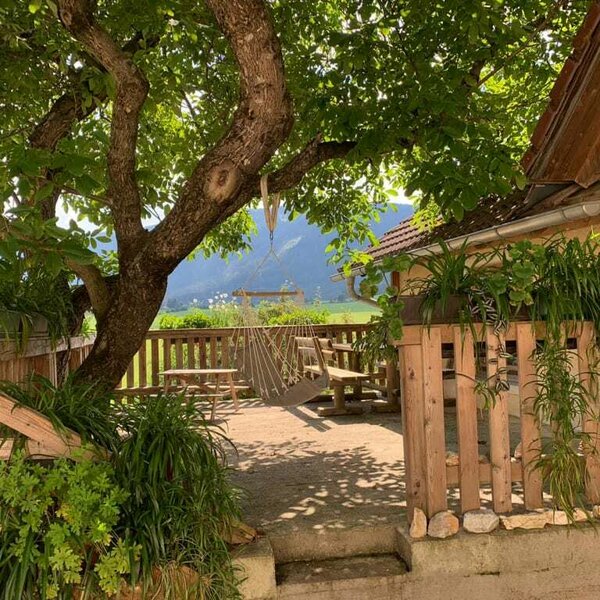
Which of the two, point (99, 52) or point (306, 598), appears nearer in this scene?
point (306, 598)

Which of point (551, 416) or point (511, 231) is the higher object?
point (511, 231)

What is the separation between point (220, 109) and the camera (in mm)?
6512

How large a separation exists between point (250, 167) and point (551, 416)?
2185mm

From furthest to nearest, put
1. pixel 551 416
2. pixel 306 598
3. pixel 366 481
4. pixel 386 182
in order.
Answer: pixel 386 182 < pixel 366 481 < pixel 551 416 < pixel 306 598

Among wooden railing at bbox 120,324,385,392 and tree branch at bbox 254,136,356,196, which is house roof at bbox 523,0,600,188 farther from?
wooden railing at bbox 120,324,385,392

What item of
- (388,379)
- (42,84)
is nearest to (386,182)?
(388,379)

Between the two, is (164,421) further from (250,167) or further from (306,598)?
(250,167)

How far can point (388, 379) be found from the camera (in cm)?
816

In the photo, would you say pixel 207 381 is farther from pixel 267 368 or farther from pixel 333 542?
pixel 333 542

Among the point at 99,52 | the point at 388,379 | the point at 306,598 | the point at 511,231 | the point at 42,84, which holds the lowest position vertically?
the point at 306,598

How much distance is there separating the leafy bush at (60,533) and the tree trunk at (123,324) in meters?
1.22

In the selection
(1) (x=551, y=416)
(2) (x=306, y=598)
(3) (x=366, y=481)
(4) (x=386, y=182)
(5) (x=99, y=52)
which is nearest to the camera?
(2) (x=306, y=598)

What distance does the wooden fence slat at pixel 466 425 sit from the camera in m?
3.23

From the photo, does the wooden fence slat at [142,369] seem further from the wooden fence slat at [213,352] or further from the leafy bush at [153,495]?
the leafy bush at [153,495]
